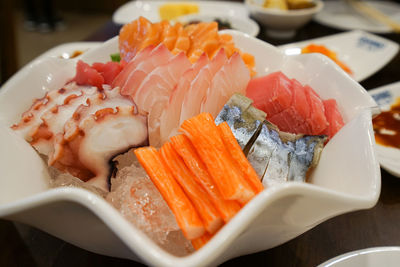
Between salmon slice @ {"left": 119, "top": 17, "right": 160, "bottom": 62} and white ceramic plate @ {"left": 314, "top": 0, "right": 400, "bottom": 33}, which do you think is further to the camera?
white ceramic plate @ {"left": 314, "top": 0, "right": 400, "bottom": 33}

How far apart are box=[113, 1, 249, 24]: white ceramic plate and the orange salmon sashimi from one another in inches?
59.1

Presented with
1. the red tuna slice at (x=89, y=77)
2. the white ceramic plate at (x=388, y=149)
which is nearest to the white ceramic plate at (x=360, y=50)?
the white ceramic plate at (x=388, y=149)

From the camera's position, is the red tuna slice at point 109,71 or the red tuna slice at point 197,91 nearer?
the red tuna slice at point 197,91

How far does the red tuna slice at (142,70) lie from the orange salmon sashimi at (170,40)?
6.0 inches

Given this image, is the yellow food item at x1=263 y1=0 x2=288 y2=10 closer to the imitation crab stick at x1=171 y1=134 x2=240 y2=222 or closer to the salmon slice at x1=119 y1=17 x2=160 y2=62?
the salmon slice at x1=119 y1=17 x2=160 y2=62

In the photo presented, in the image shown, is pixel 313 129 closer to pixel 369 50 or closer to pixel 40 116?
pixel 40 116

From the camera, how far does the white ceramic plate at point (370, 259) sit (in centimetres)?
72

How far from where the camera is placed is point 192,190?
642 mm

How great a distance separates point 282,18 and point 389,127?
43.6 inches

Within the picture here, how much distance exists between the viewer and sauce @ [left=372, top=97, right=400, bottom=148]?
1.25m

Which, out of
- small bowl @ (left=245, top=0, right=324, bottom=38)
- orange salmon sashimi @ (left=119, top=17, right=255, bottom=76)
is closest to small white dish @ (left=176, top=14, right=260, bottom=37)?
small bowl @ (left=245, top=0, right=324, bottom=38)

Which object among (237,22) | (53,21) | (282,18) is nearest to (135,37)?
(237,22)

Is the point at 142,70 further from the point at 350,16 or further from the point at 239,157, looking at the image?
the point at 350,16

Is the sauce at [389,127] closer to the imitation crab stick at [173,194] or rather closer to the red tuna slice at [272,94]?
the red tuna slice at [272,94]
